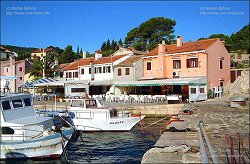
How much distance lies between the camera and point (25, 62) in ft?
206

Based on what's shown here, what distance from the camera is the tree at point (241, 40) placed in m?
57.1

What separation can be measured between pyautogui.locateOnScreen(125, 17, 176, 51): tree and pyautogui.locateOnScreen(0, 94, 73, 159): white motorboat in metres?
60.0

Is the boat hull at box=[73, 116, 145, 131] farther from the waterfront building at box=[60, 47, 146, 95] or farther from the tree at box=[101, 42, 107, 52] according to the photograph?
the tree at box=[101, 42, 107, 52]

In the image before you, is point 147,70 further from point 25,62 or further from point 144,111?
point 25,62

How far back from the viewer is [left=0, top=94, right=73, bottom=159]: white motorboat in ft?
45.9

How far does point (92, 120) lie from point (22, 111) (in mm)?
6613

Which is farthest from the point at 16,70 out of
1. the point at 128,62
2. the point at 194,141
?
the point at 194,141

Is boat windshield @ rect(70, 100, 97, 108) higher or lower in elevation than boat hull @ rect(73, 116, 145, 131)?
higher

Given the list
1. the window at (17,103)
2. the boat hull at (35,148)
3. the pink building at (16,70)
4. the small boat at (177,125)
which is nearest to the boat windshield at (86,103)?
the window at (17,103)

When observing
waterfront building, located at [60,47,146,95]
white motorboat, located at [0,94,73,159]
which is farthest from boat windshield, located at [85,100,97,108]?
waterfront building, located at [60,47,146,95]

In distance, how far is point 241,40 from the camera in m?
60.6

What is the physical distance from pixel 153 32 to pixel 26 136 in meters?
65.5

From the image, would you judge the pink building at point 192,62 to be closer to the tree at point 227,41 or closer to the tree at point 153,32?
the tree at point 227,41

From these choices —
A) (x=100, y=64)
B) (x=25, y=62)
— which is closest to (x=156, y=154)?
(x=100, y=64)
